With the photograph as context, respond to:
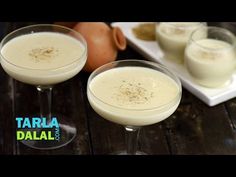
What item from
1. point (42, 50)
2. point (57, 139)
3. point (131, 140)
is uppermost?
point (42, 50)

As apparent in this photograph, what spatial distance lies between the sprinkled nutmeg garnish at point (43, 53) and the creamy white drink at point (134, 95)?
0.22m

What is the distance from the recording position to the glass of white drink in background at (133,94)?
1618 mm

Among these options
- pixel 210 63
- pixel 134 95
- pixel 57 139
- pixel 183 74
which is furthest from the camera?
pixel 183 74

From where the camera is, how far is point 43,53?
1914mm

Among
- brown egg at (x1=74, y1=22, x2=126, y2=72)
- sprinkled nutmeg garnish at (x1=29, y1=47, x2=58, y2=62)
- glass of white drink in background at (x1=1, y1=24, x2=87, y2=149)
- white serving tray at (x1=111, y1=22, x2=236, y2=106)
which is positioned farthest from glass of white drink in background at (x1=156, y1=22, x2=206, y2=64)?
sprinkled nutmeg garnish at (x1=29, y1=47, x2=58, y2=62)

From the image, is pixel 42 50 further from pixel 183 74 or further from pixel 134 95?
pixel 183 74

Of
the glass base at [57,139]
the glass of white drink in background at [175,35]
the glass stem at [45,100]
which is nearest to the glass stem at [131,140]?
the glass base at [57,139]

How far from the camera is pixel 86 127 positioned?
2.04 metres

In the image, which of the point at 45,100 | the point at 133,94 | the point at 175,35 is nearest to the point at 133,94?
the point at 133,94

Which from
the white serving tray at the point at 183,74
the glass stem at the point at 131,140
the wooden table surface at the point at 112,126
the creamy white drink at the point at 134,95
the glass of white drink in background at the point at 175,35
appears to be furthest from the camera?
the glass of white drink in background at the point at 175,35

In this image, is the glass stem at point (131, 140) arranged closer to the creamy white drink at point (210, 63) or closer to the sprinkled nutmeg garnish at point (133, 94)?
the sprinkled nutmeg garnish at point (133, 94)
